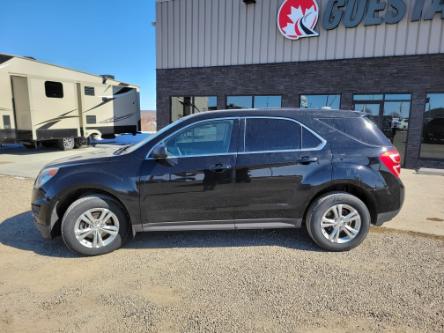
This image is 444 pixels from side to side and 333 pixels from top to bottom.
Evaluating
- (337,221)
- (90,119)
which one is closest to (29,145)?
(90,119)

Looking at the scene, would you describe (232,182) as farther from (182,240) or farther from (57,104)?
(57,104)

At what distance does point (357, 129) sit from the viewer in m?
3.97

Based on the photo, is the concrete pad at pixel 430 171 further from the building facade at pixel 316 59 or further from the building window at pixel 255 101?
the building window at pixel 255 101

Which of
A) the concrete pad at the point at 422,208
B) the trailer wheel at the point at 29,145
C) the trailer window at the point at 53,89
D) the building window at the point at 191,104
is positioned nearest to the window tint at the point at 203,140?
the concrete pad at the point at 422,208

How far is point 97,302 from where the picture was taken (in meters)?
2.89

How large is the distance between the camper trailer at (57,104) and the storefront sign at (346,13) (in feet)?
29.6

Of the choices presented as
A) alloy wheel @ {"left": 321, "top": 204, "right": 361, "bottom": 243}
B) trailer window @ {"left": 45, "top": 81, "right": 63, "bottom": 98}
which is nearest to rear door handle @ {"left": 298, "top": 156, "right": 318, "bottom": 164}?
alloy wheel @ {"left": 321, "top": 204, "right": 361, "bottom": 243}

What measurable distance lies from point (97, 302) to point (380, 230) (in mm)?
3945

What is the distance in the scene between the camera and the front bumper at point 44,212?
3.71 meters

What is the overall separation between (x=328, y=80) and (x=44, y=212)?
33.4ft

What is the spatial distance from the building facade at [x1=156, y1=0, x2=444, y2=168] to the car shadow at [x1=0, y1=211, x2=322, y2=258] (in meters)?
7.95

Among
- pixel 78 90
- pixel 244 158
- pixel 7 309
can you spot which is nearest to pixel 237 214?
pixel 244 158

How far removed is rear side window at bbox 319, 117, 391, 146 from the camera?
3947 millimetres

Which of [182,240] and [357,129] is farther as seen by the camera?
[182,240]
